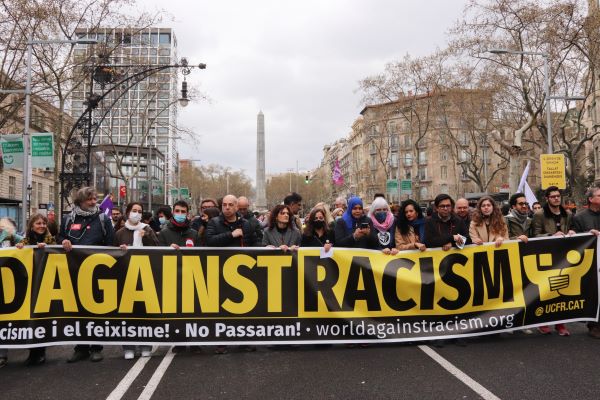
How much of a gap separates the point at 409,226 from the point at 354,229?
64 centimetres

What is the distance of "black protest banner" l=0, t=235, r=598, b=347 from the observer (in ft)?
17.1

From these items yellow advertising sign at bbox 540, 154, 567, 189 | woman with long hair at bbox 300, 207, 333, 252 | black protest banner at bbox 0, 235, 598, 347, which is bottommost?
black protest banner at bbox 0, 235, 598, 347

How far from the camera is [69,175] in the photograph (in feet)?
57.0

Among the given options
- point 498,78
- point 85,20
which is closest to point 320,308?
point 85,20

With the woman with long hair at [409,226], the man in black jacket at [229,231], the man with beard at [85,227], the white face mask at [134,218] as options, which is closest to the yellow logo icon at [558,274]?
the woman with long hair at [409,226]

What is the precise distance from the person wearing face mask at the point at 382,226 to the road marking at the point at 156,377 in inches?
101

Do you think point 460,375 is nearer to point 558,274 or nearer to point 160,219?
point 558,274

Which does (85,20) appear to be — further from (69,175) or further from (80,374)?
(80,374)

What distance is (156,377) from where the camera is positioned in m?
4.65

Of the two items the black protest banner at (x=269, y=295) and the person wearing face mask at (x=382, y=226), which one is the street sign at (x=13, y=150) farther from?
the person wearing face mask at (x=382, y=226)

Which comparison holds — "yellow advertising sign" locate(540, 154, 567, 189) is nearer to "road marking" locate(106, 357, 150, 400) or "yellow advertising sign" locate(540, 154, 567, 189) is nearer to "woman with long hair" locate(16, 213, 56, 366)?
"road marking" locate(106, 357, 150, 400)

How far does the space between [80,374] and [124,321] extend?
64 cm

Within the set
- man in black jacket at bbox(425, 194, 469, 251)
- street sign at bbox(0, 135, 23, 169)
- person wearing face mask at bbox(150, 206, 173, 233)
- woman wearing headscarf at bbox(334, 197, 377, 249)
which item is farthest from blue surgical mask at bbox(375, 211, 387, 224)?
street sign at bbox(0, 135, 23, 169)

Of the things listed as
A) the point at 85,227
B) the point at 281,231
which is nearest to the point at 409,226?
the point at 281,231
